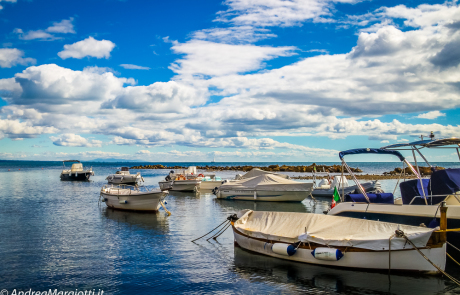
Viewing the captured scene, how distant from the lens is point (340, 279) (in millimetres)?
12008

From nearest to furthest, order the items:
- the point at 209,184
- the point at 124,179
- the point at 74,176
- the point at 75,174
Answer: the point at 209,184 < the point at 124,179 < the point at 75,174 < the point at 74,176

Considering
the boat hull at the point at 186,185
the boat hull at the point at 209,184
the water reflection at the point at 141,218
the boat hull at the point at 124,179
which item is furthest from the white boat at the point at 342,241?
the boat hull at the point at 124,179

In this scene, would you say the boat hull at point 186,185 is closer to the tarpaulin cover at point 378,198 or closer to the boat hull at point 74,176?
the tarpaulin cover at point 378,198

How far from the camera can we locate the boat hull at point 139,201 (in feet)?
87.9

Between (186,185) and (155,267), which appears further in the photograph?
(186,185)

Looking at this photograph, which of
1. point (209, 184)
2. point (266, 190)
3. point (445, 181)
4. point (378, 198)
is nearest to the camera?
point (445, 181)

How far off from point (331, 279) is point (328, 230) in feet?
7.73

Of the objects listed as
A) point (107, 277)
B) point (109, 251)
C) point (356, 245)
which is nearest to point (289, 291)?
point (356, 245)

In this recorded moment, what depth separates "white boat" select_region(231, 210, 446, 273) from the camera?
11.5m

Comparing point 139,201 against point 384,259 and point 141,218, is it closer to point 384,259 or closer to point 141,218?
point 141,218

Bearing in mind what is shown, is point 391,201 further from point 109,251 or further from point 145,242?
point 109,251

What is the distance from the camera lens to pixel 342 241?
1266 cm

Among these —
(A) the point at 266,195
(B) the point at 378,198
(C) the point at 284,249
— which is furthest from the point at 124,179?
(C) the point at 284,249

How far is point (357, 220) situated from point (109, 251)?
10.8 m
